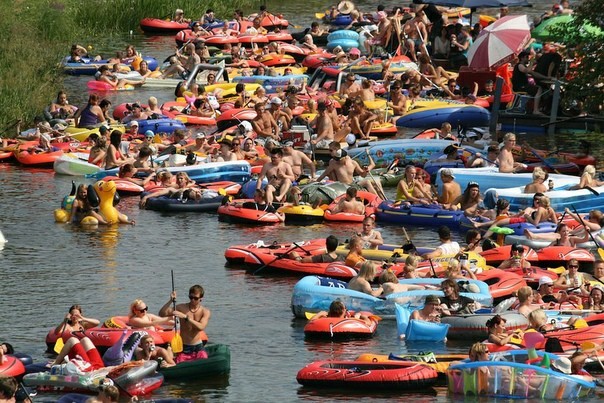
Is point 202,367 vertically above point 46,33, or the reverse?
point 46,33

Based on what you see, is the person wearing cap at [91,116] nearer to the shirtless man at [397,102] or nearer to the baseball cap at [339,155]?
the shirtless man at [397,102]

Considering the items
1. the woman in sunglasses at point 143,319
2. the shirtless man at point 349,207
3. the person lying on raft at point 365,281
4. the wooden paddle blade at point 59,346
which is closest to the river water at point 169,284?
the shirtless man at point 349,207

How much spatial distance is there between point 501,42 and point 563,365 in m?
19.8

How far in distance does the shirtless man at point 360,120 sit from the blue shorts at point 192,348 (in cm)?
1586

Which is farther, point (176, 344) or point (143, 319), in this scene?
point (143, 319)

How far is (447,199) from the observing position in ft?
102

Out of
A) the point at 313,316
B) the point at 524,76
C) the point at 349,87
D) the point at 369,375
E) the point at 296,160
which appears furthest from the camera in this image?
the point at 349,87

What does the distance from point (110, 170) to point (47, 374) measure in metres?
13.7

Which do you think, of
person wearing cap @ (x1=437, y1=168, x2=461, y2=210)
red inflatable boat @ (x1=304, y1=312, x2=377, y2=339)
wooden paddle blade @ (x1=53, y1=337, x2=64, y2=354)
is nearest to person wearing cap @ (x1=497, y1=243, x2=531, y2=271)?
red inflatable boat @ (x1=304, y1=312, x2=377, y2=339)

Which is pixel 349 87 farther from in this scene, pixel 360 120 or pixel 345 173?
pixel 345 173

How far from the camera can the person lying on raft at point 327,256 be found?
1051 inches

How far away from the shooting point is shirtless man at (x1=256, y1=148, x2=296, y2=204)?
31.4 metres

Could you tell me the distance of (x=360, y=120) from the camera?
37.9 m

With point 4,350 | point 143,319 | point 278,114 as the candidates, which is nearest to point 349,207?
point 278,114
